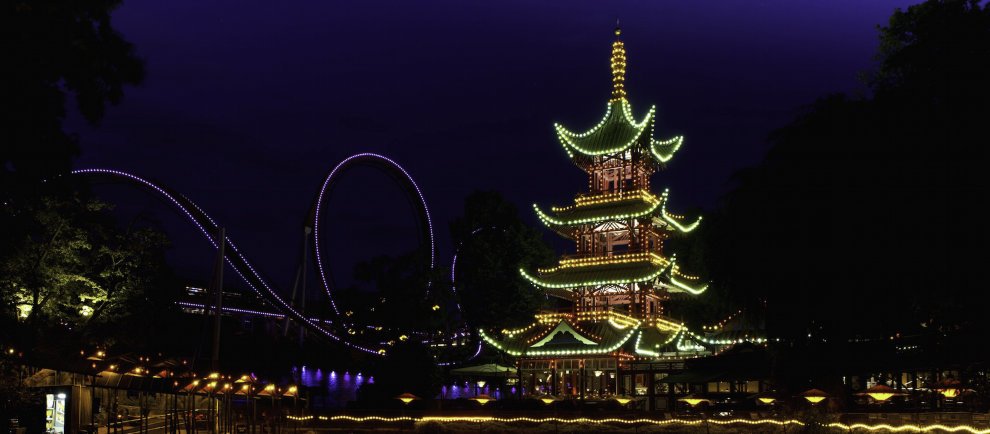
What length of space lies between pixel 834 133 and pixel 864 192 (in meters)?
2.45

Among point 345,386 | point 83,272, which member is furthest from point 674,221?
point 345,386

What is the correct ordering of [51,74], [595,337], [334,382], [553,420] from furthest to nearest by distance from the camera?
1. [334,382]
2. [595,337]
3. [553,420]
4. [51,74]

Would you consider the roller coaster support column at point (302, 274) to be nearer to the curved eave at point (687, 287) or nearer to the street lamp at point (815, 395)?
the curved eave at point (687, 287)

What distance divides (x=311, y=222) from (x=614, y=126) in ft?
56.5

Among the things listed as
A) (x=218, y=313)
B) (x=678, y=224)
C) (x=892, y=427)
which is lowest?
(x=892, y=427)

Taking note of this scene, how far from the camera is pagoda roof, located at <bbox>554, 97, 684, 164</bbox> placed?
5012cm

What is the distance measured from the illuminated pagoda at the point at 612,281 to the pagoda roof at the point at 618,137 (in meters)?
0.06

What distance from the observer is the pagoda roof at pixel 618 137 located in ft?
164

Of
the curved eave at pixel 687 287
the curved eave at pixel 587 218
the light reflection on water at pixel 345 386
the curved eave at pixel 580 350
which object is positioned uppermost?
the curved eave at pixel 587 218

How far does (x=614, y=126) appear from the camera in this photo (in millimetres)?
51875

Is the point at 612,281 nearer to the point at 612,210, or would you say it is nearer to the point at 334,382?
the point at 612,210

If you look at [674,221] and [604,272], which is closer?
[604,272]

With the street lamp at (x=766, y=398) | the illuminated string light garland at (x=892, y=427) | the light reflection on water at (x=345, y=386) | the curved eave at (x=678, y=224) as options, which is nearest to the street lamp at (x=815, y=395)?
the illuminated string light garland at (x=892, y=427)

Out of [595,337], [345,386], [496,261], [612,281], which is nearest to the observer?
[595,337]
